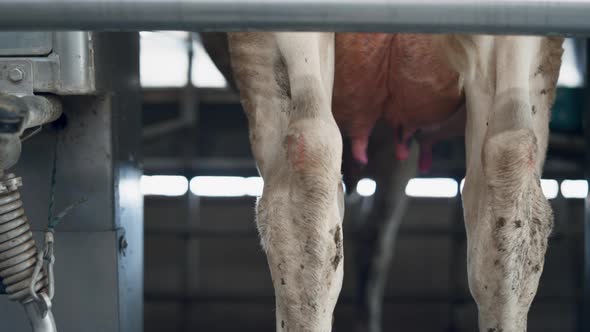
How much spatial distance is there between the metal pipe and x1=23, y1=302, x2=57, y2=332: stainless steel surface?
1.78 feet

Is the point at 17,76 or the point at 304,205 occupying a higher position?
the point at 17,76

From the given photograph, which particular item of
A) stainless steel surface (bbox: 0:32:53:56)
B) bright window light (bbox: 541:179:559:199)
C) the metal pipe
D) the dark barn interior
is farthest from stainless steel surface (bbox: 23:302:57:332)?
bright window light (bbox: 541:179:559:199)

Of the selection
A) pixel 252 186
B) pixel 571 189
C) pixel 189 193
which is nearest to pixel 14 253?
pixel 189 193

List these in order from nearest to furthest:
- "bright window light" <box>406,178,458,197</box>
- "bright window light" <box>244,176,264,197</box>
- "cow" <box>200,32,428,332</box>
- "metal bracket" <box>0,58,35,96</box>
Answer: "metal bracket" <box>0,58,35,96</box> < "cow" <box>200,32,428,332</box> < "bright window light" <box>406,178,458,197</box> < "bright window light" <box>244,176,264,197</box>

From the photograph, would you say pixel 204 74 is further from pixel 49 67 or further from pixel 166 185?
pixel 49 67

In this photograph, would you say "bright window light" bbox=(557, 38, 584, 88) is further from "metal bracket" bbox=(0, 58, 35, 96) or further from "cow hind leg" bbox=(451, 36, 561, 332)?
"metal bracket" bbox=(0, 58, 35, 96)

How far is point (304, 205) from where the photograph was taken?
3.66ft

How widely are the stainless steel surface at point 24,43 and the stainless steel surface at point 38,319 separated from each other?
36 centimetres

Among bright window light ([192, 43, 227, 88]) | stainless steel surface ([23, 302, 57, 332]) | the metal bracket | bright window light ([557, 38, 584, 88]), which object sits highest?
bright window light ([192, 43, 227, 88])

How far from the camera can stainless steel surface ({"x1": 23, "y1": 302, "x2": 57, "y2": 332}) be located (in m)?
1.14

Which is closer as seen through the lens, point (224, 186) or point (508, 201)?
point (508, 201)

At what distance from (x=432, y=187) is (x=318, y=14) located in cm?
384

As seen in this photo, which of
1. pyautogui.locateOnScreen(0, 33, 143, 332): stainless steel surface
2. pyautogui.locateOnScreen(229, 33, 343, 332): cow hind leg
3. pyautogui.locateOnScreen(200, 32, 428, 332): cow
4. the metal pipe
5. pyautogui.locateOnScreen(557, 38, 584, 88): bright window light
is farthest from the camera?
pyautogui.locateOnScreen(557, 38, 584, 88): bright window light

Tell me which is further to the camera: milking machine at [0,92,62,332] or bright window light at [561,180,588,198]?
bright window light at [561,180,588,198]
